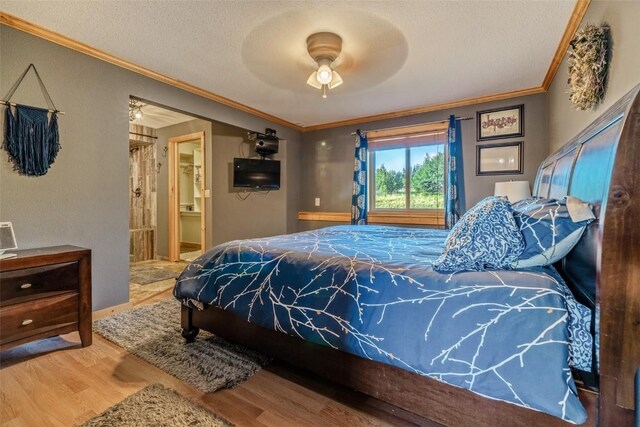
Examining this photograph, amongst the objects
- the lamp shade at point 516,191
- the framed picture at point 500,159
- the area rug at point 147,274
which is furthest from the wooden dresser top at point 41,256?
the framed picture at point 500,159

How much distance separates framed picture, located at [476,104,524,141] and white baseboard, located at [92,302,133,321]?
13.7ft

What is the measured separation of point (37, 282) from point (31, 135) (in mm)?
1068

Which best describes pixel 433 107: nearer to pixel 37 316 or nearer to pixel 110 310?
pixel 110 310

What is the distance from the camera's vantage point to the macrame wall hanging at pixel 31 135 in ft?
6.71

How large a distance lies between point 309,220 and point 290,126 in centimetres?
157

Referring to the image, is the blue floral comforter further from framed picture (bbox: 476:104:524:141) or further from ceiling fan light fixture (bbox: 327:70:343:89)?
framed picture (bbox: 476:104:524:141)

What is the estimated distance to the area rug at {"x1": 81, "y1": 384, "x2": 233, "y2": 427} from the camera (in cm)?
132

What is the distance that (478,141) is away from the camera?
350 cm

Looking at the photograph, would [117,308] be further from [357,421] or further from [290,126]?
[290,126]

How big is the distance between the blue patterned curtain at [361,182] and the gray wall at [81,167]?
2501 millimetres

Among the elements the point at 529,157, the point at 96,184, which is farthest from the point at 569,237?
the point at 96,184

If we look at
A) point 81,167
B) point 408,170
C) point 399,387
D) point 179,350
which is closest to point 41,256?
point 81,167

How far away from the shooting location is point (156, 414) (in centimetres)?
138

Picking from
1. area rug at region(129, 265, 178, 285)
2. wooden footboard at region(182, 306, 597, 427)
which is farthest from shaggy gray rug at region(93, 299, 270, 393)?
area rug at region(129, 265, 178, 285)
